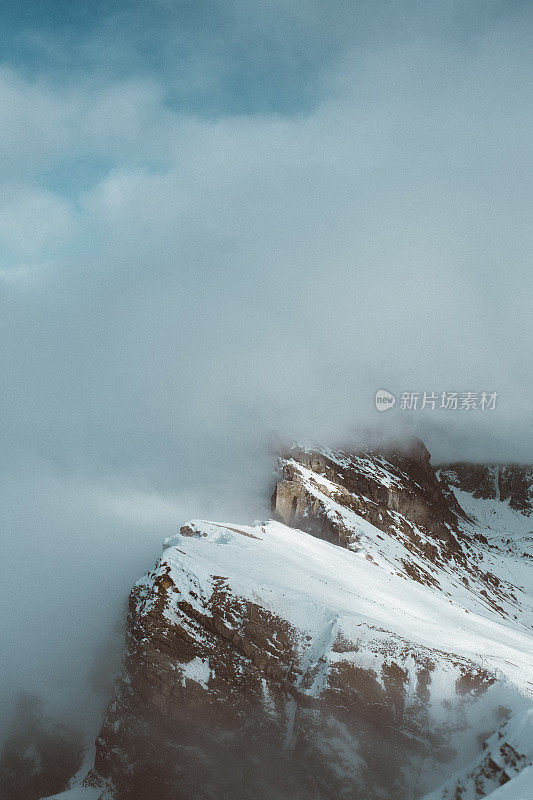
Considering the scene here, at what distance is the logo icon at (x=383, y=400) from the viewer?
171625mm

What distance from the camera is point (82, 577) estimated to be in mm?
57719

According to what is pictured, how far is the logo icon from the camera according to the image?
17162 centimetres

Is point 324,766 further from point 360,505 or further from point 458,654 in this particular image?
point 360,505

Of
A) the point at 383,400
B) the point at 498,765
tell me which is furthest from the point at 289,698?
the point at 383,400

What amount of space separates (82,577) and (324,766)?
132 feet

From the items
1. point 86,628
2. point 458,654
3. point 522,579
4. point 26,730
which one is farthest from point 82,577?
point 522,579

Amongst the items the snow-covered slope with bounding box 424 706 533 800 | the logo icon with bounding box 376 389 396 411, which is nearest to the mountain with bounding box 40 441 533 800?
the snow-covered slope with bounding box 424 706 533 800

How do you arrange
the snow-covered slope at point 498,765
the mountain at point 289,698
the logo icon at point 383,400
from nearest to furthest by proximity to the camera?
the snow-covered slope at point 498,765 → the mountain at point 289,698 → the logo icon at point 383,400

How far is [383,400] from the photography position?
173500 millimetres

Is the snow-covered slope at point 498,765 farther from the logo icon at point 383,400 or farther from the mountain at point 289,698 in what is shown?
the logo icon at point 383,400

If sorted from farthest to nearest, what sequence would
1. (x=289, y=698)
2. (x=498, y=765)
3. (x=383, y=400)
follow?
(x=383, y=400)
(x=289, y=698)
(x=498, y=765)

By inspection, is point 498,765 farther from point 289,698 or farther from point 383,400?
point 383,400

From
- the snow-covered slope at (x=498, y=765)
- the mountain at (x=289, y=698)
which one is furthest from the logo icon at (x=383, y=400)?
the snow-covered slope at (x=498, y=765)

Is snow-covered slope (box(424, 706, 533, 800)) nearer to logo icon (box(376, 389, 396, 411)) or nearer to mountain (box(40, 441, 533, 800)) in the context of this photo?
mountain (box(40, 441, 533, 800))
